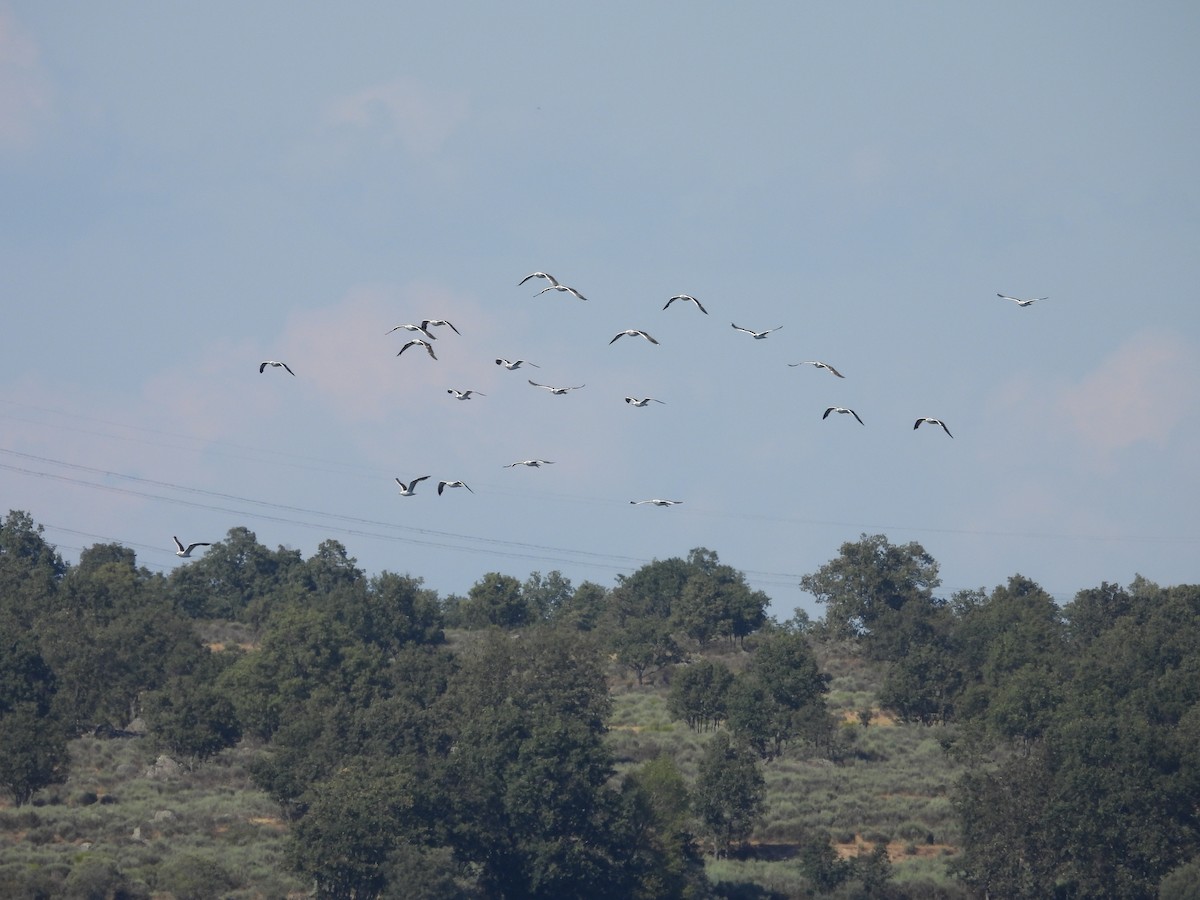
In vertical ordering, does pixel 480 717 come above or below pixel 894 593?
below

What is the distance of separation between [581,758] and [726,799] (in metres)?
6.39

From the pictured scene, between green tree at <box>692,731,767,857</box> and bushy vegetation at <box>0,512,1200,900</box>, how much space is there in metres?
0.15

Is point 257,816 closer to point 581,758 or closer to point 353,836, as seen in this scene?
point 353,836

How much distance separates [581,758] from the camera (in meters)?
71.4

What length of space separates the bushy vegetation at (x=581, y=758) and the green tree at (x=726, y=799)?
148mm

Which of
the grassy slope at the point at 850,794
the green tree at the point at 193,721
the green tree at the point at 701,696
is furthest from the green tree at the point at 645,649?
the green tree at the point at 193,721

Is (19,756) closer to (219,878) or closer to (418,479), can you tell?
(219,878)

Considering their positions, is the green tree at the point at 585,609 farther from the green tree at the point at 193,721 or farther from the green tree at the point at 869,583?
the green tree at the point at 193,721

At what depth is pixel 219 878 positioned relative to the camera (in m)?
62.6

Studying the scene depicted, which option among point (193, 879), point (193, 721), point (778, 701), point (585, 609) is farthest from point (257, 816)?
point (585, 609)

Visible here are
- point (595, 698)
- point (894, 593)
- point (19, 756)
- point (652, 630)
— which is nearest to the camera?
point (19, 756)

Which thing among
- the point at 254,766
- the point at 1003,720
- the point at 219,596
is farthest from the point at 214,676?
the point at 219,596

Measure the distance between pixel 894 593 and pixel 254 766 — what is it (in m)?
67.4

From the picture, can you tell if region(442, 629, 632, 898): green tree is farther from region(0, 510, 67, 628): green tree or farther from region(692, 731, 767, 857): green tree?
region(0, 510, 67, 628): green tree
